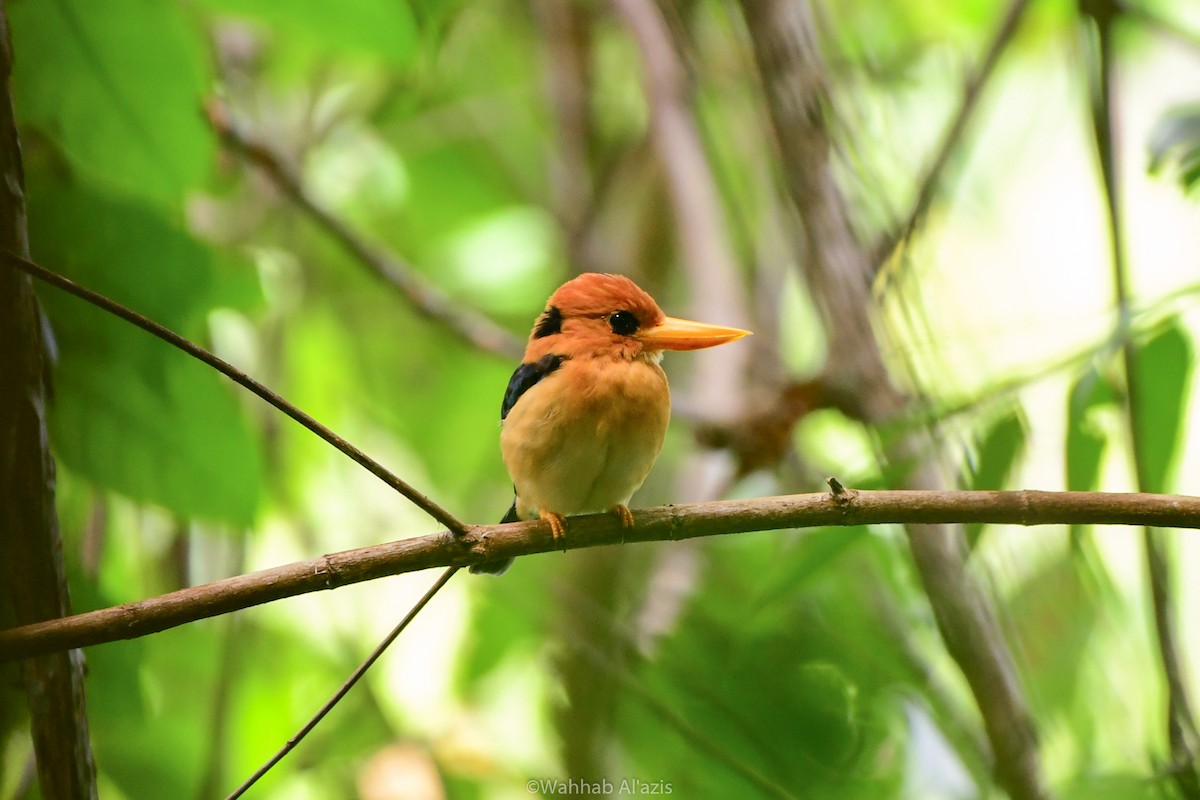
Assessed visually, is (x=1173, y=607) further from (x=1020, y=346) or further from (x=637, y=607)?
(x=637, y=607)

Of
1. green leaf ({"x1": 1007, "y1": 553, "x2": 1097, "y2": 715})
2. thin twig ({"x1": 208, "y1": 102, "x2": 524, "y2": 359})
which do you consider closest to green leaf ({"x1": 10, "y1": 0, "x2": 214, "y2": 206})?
thin twig ({"x1": 208, "y1": 102, "x2": 524, "y2": 359})

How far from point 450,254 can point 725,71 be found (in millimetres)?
980

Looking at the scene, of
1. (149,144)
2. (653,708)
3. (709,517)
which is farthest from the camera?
(653,708)

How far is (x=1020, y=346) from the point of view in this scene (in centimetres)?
201

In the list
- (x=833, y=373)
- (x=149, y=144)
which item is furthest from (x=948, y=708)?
(x=149, y=144)

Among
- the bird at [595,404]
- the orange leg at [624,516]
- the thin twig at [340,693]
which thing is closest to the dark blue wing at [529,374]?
the bird at [595,404]

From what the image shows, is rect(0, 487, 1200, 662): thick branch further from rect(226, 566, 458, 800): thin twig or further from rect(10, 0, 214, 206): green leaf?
rect(10, 0, 214, 206): green leaf

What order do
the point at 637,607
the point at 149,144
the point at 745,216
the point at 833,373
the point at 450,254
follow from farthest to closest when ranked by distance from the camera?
the point at 450,254 < the point at 745,216 < the point at 637,607 < the point at 833,373 < the point at 149,144

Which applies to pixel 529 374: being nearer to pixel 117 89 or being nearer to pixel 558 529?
pixel 558 529

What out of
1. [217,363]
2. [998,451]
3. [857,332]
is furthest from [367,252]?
[998,451]

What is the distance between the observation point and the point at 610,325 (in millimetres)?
1900

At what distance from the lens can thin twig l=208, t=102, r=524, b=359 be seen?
7.77ft

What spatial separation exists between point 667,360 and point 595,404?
160 cm

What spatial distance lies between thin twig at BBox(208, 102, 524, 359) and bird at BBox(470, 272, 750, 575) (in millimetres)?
621
